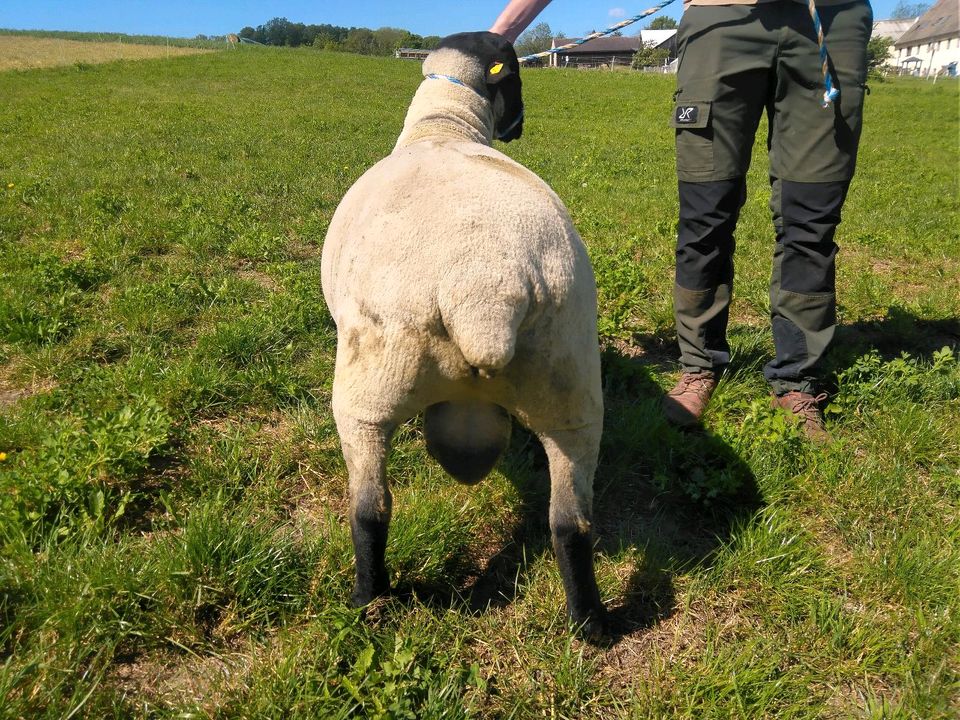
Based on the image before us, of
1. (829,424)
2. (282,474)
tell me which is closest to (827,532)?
(829,424)

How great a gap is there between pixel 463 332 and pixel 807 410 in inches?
103

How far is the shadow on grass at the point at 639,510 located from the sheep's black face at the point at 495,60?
1824mm

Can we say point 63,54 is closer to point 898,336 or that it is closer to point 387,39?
point 898,336

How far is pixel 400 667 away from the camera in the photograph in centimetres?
206

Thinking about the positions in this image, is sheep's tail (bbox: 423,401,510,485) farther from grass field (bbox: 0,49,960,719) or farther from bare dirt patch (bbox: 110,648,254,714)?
bare dirt patch (bbox: 110,648,254,714)

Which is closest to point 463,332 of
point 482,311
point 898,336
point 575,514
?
point 482,311

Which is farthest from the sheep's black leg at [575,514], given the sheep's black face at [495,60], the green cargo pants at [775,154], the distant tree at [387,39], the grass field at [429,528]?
the distant tree at [387,39]

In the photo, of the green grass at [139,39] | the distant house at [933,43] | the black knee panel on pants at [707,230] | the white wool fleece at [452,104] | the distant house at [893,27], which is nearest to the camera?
the white wool fleece at [452,104]

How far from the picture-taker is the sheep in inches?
71.0

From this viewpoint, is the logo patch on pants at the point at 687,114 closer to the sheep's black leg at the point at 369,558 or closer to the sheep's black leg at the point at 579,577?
the sheep's black leg at the point at 579,577

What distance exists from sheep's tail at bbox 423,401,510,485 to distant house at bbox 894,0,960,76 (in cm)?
7776

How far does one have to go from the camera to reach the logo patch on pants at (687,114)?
3.41 metres

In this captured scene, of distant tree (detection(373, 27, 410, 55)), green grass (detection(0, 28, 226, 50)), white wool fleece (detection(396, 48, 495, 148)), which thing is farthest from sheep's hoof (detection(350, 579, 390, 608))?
distant tree (detection(373, 27, 410, 55))

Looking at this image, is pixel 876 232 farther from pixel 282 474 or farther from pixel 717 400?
Result: pixel 282 474
